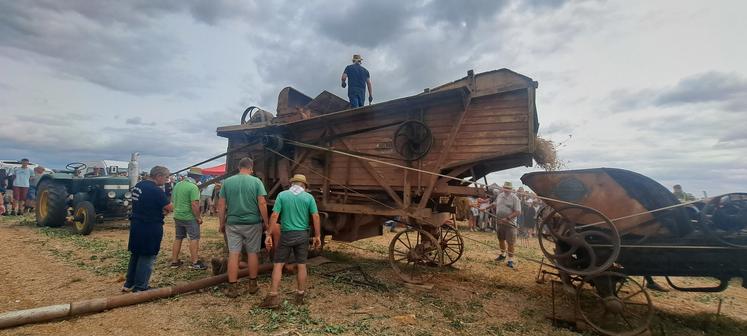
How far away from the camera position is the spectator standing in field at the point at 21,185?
42.5 ft

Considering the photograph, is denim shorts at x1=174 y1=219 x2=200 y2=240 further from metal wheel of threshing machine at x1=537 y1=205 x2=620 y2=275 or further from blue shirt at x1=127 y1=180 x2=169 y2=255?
metal wheel of threshing machine at x1=537 y1=205 x2=620 y2=275

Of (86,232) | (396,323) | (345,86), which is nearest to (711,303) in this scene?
(396,323)

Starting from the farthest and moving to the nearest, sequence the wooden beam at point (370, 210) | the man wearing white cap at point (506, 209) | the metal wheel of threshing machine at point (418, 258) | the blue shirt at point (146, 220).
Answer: the man wearing white cap at point (506, 209), the metal wheel of threshing machine at point (418, 258), the wooden beam at point (370, 210), the blue shirt at point (146, 220)

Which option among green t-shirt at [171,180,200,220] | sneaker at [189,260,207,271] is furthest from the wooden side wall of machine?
sneaker at [189,260,207,271]

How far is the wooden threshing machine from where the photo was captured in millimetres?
5758

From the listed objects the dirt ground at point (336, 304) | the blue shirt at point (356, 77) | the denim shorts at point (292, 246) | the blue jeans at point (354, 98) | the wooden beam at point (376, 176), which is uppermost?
the blue shirt at point (356, 77)

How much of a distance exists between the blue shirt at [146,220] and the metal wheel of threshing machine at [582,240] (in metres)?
5.53

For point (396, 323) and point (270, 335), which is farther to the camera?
point (396, 323)

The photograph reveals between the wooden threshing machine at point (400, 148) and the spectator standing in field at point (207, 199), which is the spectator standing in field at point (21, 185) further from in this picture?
the wooden threshing machine at point (400, 148)

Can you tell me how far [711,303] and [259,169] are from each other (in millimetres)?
9372

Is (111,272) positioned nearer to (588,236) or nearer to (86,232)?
(86,232)

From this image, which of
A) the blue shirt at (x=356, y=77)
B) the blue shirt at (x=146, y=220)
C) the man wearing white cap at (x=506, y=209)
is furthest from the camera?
the man wearing white cap at (x=506, y=209)

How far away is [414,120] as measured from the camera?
6.36 meters

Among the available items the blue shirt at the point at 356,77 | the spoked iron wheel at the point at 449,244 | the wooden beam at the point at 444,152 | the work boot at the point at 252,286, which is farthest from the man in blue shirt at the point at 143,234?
the spoked iron wheel at the point at 449,244
